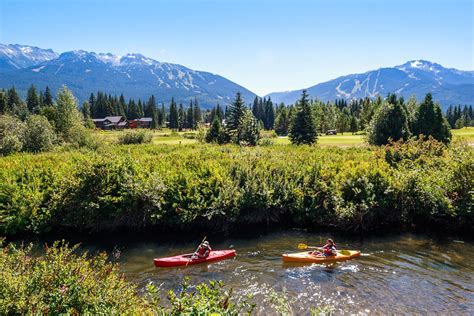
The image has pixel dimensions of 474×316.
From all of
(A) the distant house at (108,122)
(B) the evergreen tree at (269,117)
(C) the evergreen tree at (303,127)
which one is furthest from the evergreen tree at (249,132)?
(B) the evergreen tree at (269,117)

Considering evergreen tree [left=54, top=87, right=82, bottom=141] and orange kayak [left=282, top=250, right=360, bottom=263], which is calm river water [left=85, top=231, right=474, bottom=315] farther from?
evergreen tree [left=54, top=87, right=82, bottom=141]

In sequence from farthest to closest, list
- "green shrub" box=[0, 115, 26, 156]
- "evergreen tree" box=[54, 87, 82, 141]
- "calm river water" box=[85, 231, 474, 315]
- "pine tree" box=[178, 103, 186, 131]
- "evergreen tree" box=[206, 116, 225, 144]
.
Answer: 1. "pine tree" box=[178, 103, 186, 131]
2. "evergreen tree" box=[206, 116, 225, 144]
3. "evergreen tree" box=[54, 87, 82, 141]
4. "green shrub" box=[0, 115, 26, 156]
5. "calm river water" box=[85, 231, 474, 315]

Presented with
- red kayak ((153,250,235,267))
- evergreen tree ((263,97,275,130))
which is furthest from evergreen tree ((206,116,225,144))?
evergreen tree ((263,97,275,130))

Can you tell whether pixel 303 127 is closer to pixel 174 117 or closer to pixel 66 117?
pixel 66 117

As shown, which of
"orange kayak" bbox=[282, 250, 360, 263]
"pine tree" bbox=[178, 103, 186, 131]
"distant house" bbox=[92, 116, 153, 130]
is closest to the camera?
"orange kayak" bbox=[282, 250, 360, 263]

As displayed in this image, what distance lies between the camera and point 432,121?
147ft

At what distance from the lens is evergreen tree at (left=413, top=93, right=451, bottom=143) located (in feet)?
146

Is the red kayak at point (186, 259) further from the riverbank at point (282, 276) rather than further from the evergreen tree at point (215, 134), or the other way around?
the evergreen tree at point (215, 134)

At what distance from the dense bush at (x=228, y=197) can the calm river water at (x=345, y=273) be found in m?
1.43

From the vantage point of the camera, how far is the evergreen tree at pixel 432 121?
4453 centimetres

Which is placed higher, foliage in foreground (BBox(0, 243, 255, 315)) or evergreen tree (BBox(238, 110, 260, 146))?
evergreen tree (BBox(238, 110, 260, 146))

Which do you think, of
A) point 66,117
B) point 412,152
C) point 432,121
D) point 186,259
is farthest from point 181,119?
point 186,259

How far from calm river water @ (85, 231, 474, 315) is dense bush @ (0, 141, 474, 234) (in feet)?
4.70

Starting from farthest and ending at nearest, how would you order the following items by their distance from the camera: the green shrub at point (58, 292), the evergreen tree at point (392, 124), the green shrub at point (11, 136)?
the evergreen tree at point (392, 124) → the green shrub at point (11, 136) → the green shrub at point (58, 292)
